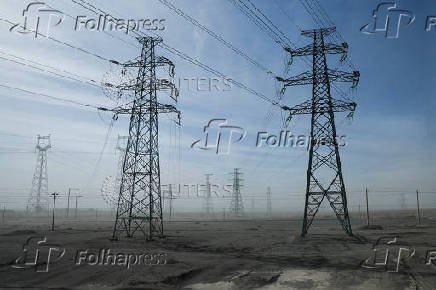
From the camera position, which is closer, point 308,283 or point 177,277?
point 308,283

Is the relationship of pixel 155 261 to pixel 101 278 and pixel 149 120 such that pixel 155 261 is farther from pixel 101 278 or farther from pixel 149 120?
pixel 149 120

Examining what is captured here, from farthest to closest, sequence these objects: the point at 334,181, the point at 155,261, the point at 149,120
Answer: the point at 149,120 < the point at 334,181 < the point at 155,261

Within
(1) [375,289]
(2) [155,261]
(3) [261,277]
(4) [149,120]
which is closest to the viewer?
(1) [375,289]

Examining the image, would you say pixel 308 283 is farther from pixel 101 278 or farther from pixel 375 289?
pixel 101 278

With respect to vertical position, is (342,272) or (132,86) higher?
(132,86)

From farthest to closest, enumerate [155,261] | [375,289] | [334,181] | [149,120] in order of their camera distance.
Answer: [149,120] → [334,181] → [155,261] → [375,289]

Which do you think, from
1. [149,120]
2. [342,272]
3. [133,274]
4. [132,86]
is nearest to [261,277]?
[342,272]

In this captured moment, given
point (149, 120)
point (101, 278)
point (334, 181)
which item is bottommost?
point (101, 278)

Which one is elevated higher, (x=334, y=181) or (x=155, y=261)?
(x=334, y=181)

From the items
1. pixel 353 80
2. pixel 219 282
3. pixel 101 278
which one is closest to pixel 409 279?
pixel 219 282
